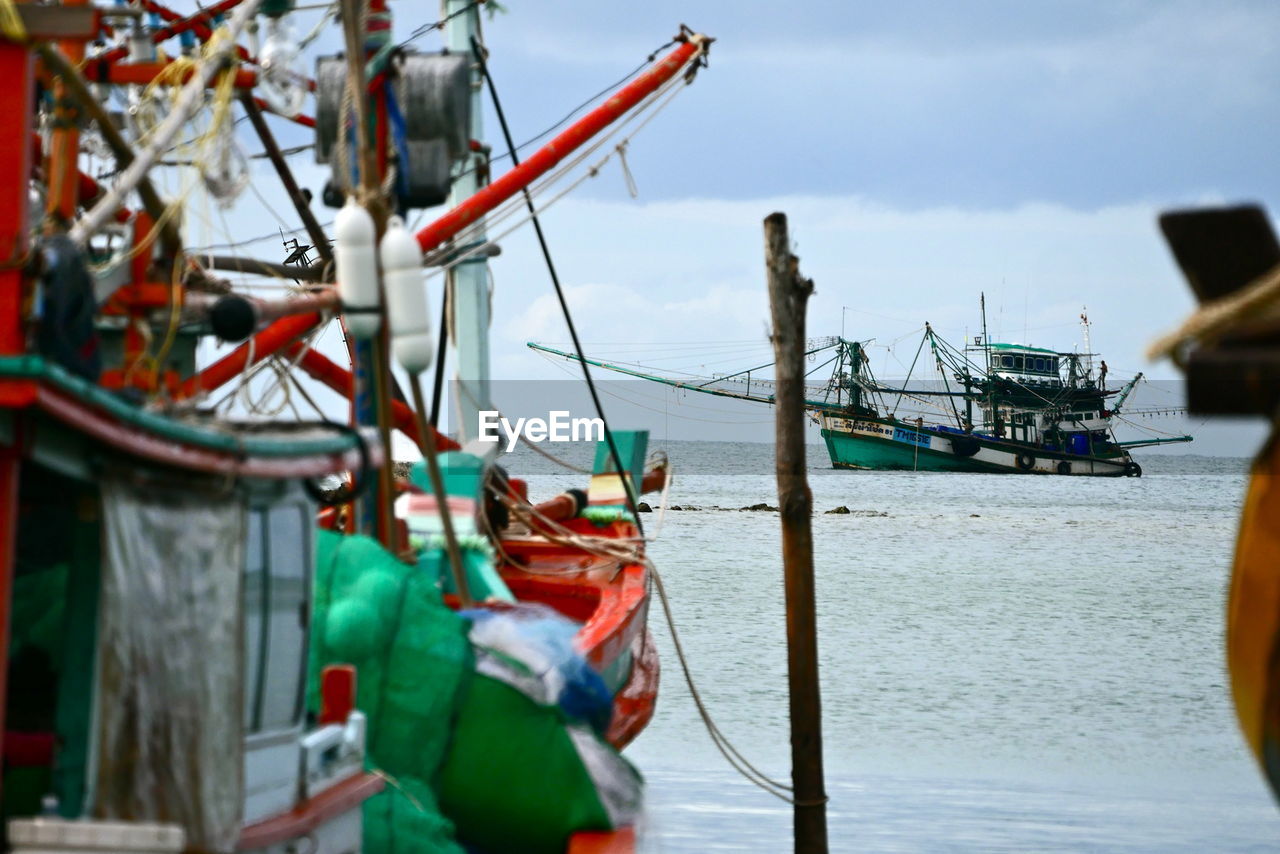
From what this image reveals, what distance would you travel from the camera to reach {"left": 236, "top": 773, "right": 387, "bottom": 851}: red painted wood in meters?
5.23

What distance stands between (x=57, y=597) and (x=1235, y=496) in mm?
99118

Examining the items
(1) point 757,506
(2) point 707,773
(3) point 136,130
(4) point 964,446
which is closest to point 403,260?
(3) point 136,130

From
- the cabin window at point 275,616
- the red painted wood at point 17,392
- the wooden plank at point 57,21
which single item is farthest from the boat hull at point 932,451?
the red painted wood at point 17,392

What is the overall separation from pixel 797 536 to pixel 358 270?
4.06 metres

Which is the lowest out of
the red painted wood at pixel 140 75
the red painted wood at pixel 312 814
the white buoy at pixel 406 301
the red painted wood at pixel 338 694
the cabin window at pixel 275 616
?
the red painted wood at pixel 312 814

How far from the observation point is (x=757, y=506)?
63.8 m

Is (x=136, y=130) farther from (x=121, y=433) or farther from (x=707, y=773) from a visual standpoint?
(x=707, y=773)

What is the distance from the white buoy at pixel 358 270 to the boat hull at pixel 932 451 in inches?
3542

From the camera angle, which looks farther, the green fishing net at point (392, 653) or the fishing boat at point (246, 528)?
the green fishing net at point (392, 653)

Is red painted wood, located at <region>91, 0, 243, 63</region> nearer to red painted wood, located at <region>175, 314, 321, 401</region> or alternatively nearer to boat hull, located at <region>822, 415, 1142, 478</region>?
red painted wood, located at <region>175, 314, 321, 401</region>

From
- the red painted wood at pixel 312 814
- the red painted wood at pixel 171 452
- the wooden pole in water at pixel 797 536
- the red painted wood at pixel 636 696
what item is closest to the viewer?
the red painted wood at pixel 171 452

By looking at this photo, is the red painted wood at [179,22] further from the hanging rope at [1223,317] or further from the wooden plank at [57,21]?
the hanging rope at [1223,317]

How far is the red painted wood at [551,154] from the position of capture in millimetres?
11500

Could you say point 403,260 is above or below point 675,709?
above
